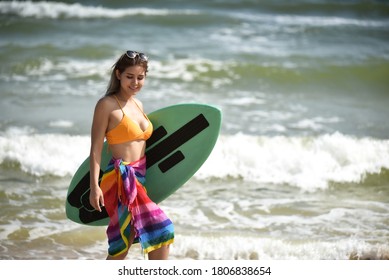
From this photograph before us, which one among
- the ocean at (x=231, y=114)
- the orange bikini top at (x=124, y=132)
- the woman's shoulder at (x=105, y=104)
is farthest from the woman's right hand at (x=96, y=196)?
the ocean at (x=231, y=114)

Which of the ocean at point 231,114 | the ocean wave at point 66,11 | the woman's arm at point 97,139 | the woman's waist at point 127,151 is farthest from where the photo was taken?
the ocean wave at point 66,11

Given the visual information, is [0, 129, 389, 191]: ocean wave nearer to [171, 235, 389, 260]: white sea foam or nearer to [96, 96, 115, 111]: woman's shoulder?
[171, 235, 389, 260]: white sea foam

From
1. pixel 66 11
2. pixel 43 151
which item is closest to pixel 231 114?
pixel 43 151

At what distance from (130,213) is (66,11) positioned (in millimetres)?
12065

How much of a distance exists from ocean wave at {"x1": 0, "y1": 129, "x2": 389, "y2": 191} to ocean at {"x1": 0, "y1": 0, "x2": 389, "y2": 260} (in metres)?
0.02

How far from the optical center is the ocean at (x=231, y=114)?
15.4ft

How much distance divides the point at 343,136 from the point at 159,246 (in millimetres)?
4648

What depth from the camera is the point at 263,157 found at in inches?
263

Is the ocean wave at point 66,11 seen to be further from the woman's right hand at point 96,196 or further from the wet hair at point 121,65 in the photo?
the woman's right hand at point 96,196

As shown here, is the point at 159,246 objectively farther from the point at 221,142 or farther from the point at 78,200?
the point at 221,142

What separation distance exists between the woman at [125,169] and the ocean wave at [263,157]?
2.93 m

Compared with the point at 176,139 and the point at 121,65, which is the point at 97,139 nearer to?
the point at 121,65

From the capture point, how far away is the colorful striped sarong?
312 centimetres
